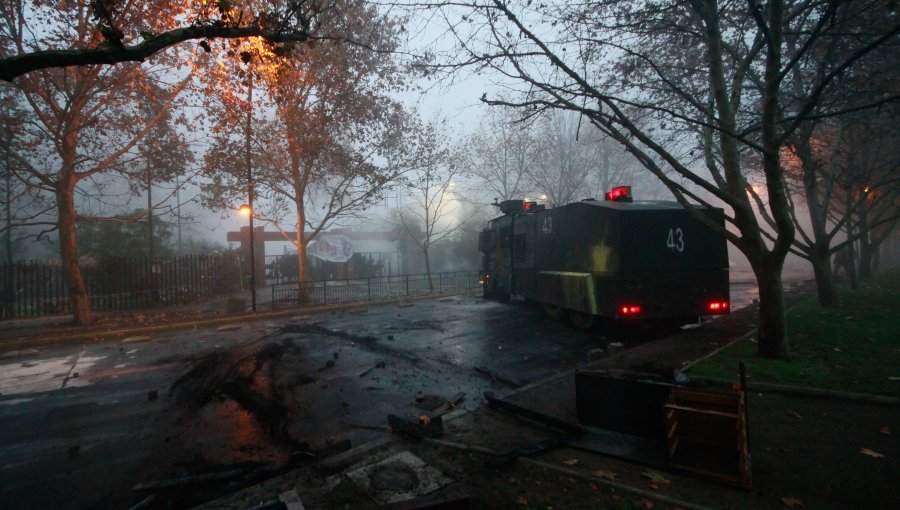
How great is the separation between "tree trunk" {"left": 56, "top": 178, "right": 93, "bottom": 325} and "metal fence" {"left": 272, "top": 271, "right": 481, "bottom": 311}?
19.5 feet

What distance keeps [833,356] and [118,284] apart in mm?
23142

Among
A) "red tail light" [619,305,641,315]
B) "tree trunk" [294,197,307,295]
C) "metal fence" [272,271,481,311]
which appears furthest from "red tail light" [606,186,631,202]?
"tree trunk" [294,197,307,295]

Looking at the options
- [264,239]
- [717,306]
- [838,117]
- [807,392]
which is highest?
[838,117]

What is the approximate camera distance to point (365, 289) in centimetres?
2053

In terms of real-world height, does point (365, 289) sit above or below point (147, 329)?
Result: above

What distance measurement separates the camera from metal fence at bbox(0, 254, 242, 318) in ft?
55.8

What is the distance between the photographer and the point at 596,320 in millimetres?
10828

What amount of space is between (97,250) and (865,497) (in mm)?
31707

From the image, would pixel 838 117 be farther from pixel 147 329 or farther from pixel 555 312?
pixel 147 329

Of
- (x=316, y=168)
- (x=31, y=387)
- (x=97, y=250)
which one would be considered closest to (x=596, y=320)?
(x=31, y=387)

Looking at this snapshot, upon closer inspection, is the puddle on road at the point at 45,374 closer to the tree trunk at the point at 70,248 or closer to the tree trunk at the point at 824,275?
the tree trunk at the point at 70,248

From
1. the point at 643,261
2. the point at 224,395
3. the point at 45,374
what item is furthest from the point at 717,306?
the point at 45,374

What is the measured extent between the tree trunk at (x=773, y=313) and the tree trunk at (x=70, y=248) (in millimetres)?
18768

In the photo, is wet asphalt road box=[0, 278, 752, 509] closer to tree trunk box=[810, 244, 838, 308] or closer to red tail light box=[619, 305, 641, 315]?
red tail light box=[619, 305, 641, 315]
